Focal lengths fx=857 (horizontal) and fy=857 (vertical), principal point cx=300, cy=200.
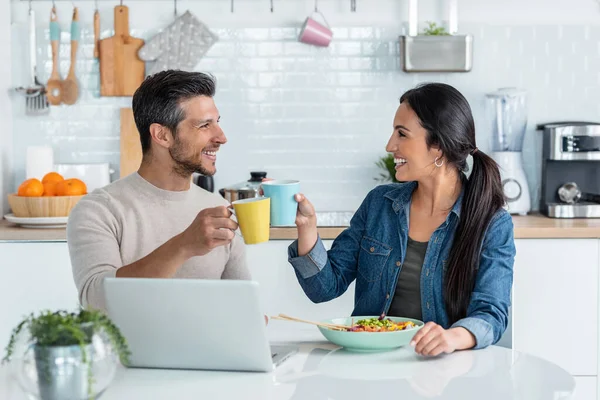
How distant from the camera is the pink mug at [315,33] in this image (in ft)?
12.4

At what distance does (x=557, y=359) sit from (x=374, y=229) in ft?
4.54

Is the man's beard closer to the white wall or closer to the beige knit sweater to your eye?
the beige knit sweater

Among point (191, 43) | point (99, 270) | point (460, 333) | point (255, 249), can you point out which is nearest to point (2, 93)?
point (191, 43)

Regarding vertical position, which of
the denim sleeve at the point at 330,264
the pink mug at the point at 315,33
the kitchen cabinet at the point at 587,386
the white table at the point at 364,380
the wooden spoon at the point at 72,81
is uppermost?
the pink mug at the point at 315,33

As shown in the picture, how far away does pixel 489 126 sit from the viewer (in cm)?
389

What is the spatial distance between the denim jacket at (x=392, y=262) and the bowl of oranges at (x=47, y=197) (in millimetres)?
1493

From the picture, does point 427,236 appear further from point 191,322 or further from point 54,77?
point 54,77

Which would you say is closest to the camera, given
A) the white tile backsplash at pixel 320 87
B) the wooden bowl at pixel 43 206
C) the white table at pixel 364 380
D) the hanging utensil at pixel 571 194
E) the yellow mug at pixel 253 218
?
the white table at pixel 364 380

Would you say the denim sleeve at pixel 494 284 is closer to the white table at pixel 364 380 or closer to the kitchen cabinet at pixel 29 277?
the white table at pixel 364 380

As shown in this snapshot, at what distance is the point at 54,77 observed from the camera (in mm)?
3898

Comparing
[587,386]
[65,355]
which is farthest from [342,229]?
[65,355]

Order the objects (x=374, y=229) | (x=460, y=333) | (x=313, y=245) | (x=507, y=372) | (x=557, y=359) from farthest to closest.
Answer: (x=557, y=359)
(x=374, y=229)
(x=313, y=245)
(x=460, y=333)
(x=507, y=372)

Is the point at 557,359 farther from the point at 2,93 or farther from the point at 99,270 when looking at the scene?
the point at 2,93

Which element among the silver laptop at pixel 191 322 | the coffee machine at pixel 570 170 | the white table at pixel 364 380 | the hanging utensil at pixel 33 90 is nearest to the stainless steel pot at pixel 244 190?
the hanging utensil at pixel 33 90
